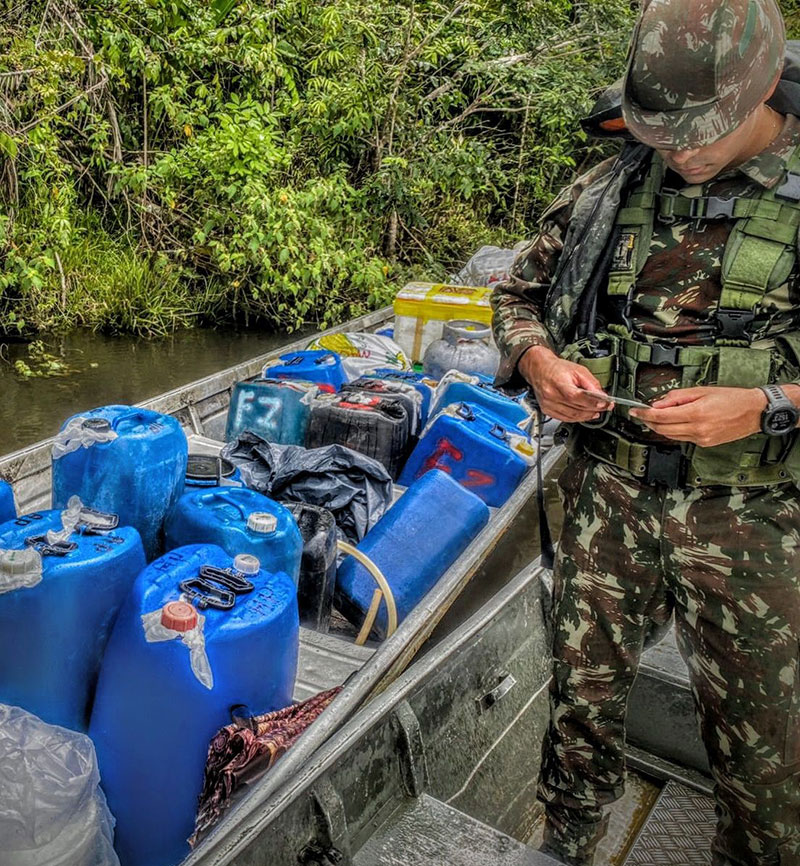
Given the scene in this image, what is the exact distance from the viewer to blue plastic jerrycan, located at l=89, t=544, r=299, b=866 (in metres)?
1.72

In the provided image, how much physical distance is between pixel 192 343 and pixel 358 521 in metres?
5.34

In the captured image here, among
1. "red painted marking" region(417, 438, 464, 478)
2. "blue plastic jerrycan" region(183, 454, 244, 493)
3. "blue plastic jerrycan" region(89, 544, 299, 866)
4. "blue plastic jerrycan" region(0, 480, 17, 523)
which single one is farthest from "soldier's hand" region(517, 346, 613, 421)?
"red painted marking" region(417, 438, 464, 478)

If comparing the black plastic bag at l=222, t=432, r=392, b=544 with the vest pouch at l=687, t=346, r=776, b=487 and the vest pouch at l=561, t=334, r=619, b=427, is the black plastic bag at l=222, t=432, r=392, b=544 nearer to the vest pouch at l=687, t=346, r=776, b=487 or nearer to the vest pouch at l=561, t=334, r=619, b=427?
the vest pouch at l=561, t=334, r=619, b=427

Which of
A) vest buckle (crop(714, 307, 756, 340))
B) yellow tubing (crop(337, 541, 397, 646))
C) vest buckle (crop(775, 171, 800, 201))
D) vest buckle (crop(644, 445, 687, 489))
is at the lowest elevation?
yellow tubing (crop(337, 541, 397, 646))

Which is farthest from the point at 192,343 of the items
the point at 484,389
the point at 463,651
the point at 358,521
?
the point at 463,651

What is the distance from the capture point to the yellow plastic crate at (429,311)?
532 cm

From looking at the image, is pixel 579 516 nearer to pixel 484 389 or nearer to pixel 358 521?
pixel 358 521

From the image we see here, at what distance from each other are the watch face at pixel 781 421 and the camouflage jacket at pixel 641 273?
212 mm

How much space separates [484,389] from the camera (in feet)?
13.5

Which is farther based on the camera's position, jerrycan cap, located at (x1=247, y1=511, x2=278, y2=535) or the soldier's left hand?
jerrycan cap, located at (x1=247, y1=511, x2=278, y2=535)

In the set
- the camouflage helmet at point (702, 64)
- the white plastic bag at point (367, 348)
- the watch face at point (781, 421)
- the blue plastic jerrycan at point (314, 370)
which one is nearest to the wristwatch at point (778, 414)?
the watch face at point (781, 421)

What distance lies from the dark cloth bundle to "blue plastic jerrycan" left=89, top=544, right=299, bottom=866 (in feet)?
0.09

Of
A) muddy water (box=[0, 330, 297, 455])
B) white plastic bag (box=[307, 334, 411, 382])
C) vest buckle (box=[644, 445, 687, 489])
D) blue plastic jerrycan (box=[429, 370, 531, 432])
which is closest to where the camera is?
vest buckle (box=[644, 445, 687, 489])

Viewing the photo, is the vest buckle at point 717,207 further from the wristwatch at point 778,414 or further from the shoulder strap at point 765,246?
the wristwatch at point 778,414
